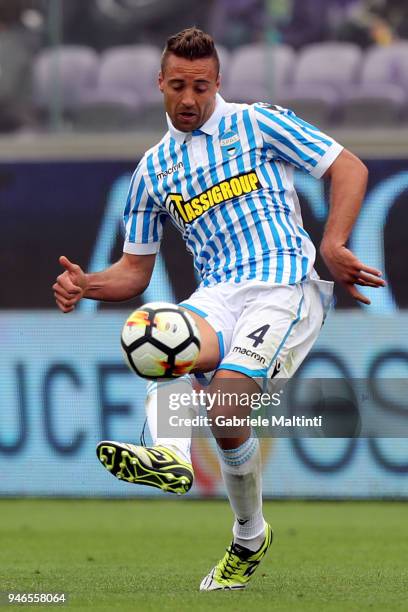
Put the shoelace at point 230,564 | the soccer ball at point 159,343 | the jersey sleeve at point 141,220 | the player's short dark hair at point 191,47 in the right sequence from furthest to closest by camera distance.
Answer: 1. the jersey sleeve at point 141,220
2. the shoelace at point 230,564
3. the player's short dark hair at point 191,47
4. the soccer ball at point 159,343

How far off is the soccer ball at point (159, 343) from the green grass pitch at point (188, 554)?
871 millimetres

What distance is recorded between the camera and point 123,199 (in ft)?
34.5

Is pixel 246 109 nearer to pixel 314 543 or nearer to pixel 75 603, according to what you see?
pixel 75 603

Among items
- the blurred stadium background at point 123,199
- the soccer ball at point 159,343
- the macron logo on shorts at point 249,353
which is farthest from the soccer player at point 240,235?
the blurred stadium background at point 123,199

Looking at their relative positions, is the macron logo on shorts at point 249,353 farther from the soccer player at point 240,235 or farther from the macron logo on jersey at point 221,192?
the macron logo on jersey at point 221,192

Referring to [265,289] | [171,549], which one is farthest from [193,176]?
[171,549]

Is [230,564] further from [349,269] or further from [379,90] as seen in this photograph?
[379,90]

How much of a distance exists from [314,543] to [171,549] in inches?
34.7

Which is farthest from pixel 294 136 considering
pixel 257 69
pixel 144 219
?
pixel 257 69

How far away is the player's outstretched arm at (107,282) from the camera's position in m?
5.34

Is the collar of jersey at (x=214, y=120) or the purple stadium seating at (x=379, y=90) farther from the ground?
the collar of jersey at (x=214, y=120)

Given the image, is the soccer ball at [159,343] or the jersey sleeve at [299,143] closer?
the soccer ball at [159,343]

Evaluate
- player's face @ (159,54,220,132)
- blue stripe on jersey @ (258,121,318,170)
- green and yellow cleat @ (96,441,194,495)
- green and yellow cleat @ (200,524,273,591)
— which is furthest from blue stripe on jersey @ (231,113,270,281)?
green and yellow cleat @ (200,524,273,591)

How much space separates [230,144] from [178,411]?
1.11 m
